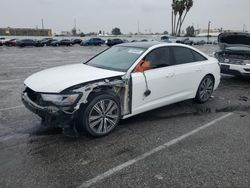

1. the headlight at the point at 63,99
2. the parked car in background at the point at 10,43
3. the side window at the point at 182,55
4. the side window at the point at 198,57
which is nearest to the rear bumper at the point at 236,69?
the side window at the point at 198,57

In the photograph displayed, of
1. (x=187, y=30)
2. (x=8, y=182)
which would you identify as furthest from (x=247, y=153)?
(x=187, y=30)

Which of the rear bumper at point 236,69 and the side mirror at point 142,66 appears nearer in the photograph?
the side mirror at point 142,66

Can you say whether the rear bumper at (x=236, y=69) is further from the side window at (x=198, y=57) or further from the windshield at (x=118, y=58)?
the windshield at (x=118, y=58)

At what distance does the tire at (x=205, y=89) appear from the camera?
6504 mm

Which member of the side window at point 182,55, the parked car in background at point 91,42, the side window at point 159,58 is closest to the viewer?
the side window at point 159,58

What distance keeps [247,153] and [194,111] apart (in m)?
2.15

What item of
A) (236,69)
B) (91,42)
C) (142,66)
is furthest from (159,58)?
(91,42)

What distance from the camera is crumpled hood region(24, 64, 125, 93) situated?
416 cm

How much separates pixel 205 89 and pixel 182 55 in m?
1.25

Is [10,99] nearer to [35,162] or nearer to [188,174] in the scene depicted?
[35,162]

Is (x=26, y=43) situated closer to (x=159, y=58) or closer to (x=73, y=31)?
(x=159, y=58)

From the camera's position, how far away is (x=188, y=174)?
3.42 m

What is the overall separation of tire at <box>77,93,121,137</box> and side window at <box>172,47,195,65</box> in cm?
194

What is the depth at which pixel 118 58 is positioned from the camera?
5.41 meters
